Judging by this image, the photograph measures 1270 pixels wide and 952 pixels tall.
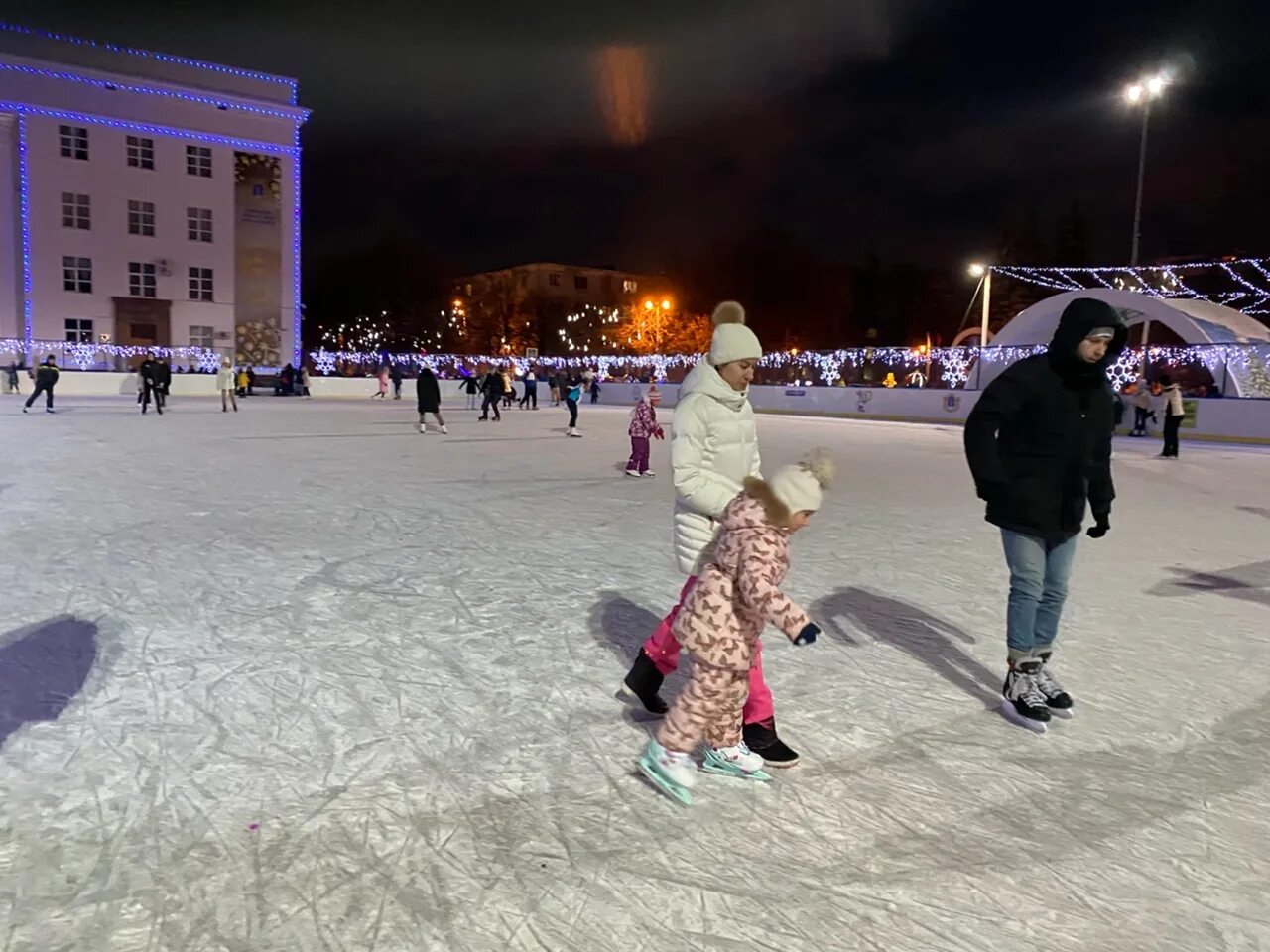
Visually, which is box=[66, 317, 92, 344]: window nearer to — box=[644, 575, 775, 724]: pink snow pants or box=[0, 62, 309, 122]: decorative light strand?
box=[0, 62, 309, 122]: decorative light strand

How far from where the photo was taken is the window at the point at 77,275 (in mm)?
34781

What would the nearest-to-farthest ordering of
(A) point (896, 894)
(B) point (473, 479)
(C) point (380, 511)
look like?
(A) point (896, 894), (C) point (380, 511), (B) point (473, 479)

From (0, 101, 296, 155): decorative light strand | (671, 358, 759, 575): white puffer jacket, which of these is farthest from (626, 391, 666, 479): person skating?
(0, 101, 296, 155): decorative light strand

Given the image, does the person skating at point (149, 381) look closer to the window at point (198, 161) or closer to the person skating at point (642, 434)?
the person skating at point (642, 434)

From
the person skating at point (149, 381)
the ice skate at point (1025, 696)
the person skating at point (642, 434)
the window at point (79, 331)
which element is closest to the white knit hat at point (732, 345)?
the ice skate at point (1025, 696)

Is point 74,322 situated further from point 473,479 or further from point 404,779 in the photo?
point 404,779

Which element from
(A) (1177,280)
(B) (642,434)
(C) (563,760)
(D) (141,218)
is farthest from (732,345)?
(D) (141,218)

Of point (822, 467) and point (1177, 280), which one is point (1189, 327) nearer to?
point (1177, 280)

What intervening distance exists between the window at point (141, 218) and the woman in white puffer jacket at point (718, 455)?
40.2m

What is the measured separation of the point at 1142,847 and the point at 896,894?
766 millimetres

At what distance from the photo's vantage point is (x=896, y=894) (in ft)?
6.86

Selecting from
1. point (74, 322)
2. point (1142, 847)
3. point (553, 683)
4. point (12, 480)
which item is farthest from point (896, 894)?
point (74, 322)

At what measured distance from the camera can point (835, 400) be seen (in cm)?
2661

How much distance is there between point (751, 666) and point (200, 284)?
4022cm
